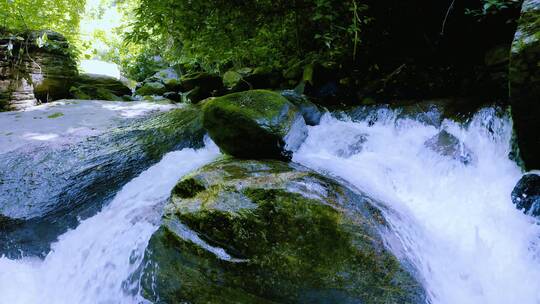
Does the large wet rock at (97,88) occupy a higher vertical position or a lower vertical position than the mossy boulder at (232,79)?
lower

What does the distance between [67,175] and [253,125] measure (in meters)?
2.38

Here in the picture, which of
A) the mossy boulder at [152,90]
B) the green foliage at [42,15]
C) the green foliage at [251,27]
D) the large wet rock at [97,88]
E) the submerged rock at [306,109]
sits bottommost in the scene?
the large wet rock at [97,88]

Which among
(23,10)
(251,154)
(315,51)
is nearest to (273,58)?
(315,51)

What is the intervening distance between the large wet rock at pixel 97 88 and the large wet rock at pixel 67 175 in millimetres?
4702

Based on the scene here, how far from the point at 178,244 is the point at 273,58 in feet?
17.4

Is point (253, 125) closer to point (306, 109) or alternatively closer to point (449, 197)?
point (306, 109)

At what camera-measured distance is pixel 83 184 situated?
13.1ft

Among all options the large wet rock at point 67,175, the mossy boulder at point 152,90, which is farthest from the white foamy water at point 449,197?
the mossy boulder at point 152,90

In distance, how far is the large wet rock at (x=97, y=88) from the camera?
9.32m

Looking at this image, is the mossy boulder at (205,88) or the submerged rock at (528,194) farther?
the mossy boulder at (205,88)

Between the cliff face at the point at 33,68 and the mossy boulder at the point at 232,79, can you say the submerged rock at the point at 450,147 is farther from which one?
the cliff face at the point at 33,68

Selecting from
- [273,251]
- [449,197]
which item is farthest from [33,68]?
[449,197]

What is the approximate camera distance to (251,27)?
575 centimetres

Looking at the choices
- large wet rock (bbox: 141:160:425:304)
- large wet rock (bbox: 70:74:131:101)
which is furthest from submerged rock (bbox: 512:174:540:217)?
large wet rock (bbox: 70:74:131:101)
